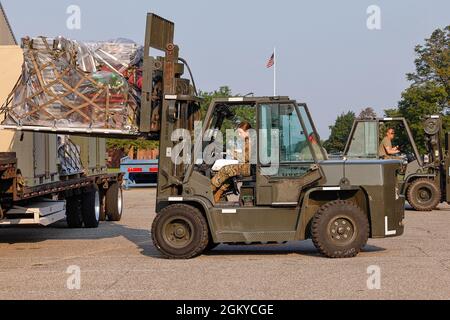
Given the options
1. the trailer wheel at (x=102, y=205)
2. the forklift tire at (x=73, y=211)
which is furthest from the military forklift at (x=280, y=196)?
the trailer wheel at (x=102, y=205)

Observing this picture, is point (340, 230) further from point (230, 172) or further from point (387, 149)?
point (387, 149)

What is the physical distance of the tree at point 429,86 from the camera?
2357 inches

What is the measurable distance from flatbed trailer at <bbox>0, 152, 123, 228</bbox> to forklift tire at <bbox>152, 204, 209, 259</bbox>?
7.95 ft

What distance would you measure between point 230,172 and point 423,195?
12.4 m

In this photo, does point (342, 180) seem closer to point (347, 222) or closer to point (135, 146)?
point (347, 222)

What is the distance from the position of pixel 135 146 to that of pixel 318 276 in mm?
59161

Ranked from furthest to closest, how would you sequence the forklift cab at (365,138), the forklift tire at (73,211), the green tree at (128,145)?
1. the green tree at (128,145)
2. the forklift cab at (365,138)
3. the forklift tire at (73,211)

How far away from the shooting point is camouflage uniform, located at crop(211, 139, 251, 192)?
1283 cm

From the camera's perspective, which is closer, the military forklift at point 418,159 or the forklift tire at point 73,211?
the forklift tire at point 73,211

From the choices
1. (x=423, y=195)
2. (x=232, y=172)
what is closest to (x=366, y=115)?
(x=423, y=195)

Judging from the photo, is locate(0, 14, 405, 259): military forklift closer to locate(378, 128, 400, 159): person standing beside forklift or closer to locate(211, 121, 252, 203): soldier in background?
locate(211, 121, 252, 203): soldier in background

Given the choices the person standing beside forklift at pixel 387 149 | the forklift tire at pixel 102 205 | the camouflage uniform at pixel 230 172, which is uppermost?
the person standing beside forklift at pixel 387 149

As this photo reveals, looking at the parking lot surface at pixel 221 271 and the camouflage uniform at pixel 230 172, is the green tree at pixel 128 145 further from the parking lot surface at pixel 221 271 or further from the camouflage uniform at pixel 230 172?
the camouflage uniform at pixel 230 172
